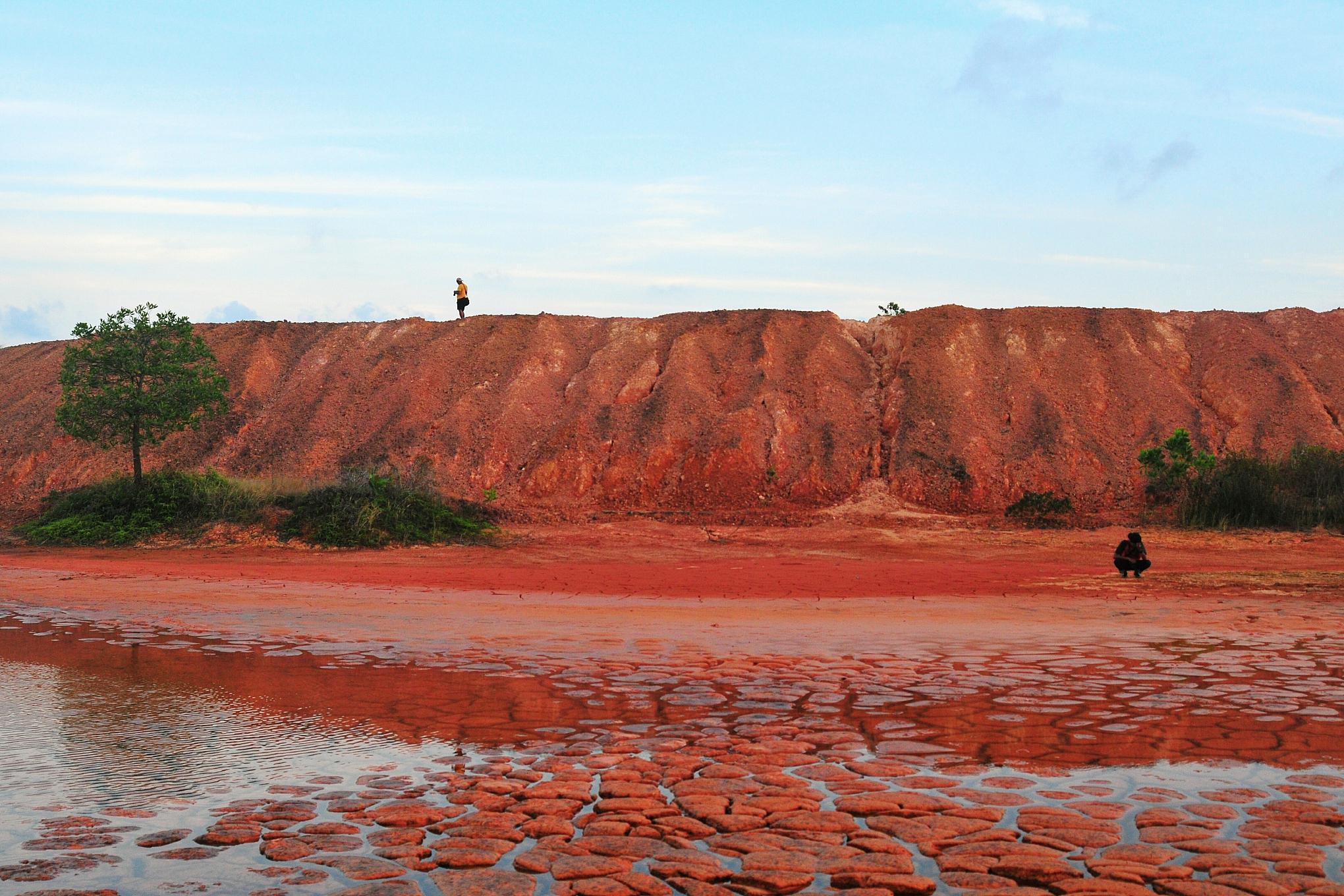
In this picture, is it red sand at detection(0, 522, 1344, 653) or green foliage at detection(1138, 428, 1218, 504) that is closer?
red sand at detection(0, 522, 1344, 653)

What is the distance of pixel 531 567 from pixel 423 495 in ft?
19.0

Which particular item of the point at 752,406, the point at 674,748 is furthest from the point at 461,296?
the point at 674,748

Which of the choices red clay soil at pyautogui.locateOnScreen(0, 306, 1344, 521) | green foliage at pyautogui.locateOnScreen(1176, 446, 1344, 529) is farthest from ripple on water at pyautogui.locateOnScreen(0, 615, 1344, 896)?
red clay soil at pyautogui.locateOnScreen(0, 306, 1344, 521)

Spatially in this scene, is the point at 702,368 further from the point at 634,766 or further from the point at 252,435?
the point at 634,766

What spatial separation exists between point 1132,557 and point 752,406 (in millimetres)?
18184

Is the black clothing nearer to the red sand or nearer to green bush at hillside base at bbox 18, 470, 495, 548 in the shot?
the red sand

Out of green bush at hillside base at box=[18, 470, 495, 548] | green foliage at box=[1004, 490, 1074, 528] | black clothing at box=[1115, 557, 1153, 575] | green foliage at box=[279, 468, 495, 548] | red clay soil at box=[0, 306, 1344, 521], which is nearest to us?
black clothing at box=[1115, 557, 1153, 575]

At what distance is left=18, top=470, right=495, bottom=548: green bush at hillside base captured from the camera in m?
21.3

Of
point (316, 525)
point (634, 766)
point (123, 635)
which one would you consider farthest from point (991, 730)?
point (316, 525)

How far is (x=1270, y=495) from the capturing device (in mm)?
22641

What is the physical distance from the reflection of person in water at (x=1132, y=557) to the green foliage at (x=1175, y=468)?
382 inches

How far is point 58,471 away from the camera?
33.3m

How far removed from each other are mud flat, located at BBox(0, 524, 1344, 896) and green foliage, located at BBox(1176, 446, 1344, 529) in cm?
1126

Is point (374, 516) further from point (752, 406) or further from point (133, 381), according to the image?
point (752, 406)
